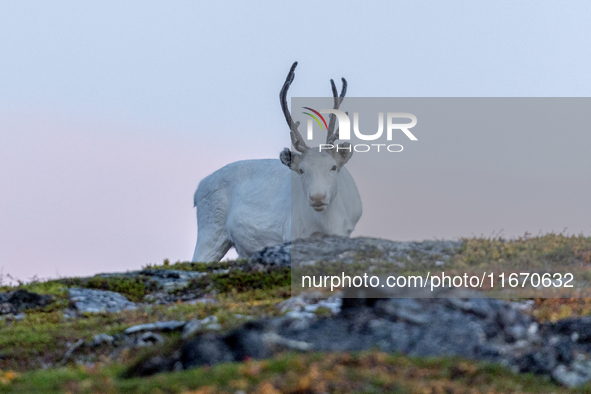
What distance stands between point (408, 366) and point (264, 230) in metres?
14.6

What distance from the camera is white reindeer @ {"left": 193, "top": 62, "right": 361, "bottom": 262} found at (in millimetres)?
17328

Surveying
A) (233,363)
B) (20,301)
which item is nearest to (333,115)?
(20,301)

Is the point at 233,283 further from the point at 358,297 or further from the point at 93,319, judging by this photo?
the point at 358,297

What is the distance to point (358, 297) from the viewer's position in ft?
31.1

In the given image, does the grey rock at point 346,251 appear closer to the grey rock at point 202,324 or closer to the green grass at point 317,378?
the grey rock at point 202,324

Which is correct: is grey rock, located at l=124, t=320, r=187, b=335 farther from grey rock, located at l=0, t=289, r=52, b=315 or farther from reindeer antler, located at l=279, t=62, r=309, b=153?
reindeer antler, located at l=279, t=62, r=309, b=153

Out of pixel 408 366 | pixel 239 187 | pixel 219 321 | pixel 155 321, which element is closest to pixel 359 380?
pixel 408 366

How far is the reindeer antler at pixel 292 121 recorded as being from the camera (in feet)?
59.5

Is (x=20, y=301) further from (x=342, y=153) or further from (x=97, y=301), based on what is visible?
(x=342, y=153)

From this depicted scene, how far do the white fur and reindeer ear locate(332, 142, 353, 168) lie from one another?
0.04 metres

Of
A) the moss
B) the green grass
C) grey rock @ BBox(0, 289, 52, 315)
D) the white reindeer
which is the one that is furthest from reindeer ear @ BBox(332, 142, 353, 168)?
the green grass

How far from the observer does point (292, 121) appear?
18625 mm

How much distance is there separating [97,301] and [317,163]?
5927mm

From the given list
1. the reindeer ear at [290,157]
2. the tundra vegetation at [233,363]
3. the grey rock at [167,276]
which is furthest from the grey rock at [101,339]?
the reindeer ear at [290,157]
